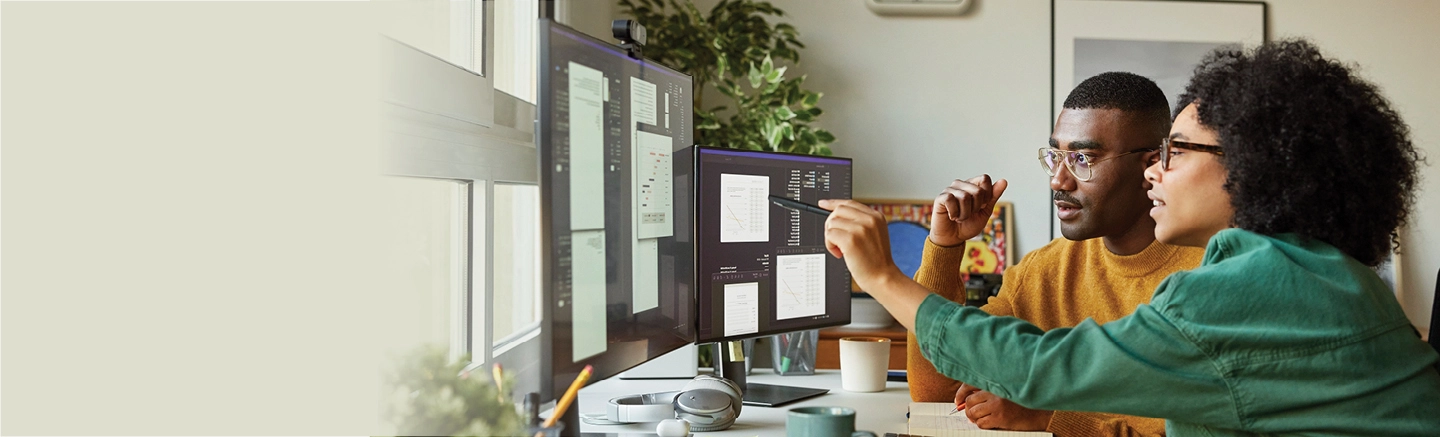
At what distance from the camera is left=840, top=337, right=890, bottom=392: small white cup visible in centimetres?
178

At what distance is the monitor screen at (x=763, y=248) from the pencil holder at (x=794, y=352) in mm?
170

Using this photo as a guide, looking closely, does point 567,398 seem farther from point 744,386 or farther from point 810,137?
point 810,137

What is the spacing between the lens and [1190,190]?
1.14 meters

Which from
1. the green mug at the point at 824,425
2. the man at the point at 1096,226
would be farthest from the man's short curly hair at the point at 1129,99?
the green mug at the point at 824,425

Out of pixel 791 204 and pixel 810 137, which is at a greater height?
pixel 810 137

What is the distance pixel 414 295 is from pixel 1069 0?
2.62 meters

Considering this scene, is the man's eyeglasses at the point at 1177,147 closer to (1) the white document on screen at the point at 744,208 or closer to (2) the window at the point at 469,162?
(1) the white document on screen at the point at 744,208

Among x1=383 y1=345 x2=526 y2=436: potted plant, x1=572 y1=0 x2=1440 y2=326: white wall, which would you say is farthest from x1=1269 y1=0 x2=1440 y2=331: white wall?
x1=383 y1=345 x2=526 y2=436: potted plant

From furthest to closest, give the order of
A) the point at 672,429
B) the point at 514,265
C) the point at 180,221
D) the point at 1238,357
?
the point at 514,265, the point at 672,429, the point at 1238,357, the point at 180,221

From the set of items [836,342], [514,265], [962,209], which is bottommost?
[836,342]

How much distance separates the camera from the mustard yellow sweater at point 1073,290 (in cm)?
156

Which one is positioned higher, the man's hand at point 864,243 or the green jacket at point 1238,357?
the man's hand at point 864,243

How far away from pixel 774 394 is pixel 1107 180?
64 centimetres

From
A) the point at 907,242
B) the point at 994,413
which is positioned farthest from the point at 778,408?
Result: the point at 907,242
